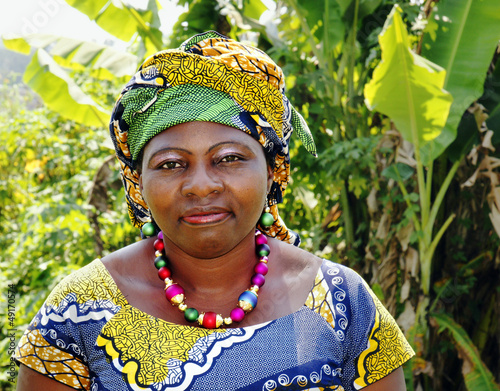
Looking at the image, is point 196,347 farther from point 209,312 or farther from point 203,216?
point 203,216

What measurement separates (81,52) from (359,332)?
3918 mm

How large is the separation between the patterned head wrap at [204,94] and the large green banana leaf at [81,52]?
3.08m

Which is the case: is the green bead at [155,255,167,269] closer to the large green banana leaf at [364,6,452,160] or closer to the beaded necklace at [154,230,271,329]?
the beaded necklace at [154,230,271,329]

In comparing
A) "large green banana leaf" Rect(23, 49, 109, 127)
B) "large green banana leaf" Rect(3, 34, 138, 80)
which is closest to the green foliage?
"large green banana leaf" Rect(23, 49, 109, 127)

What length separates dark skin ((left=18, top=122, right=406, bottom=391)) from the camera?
1.45 meters

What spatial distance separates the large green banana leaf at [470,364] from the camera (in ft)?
10.5


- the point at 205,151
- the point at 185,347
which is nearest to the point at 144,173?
the point at 205,151

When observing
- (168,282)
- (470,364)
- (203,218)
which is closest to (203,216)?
(203,218)

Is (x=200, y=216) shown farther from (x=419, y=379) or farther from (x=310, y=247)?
(x=310, y=247)

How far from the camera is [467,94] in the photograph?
3.33m

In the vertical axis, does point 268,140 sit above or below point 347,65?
above

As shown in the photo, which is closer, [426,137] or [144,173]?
[144,173]

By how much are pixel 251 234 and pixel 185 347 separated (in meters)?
0.43

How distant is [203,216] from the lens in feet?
4.76
